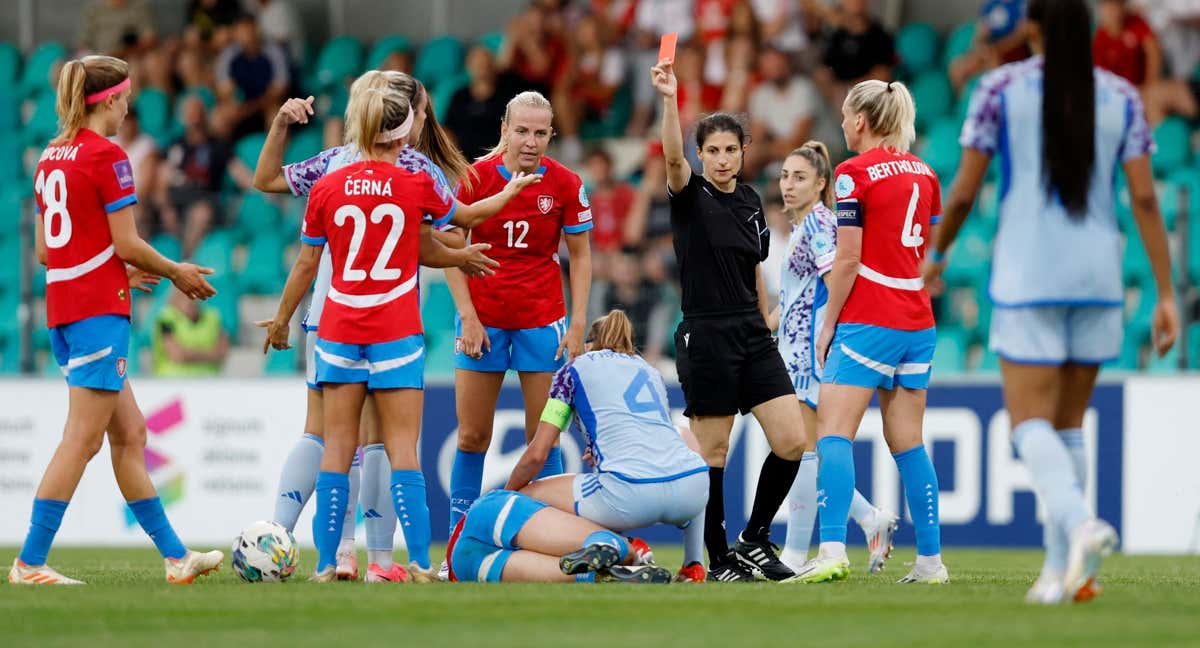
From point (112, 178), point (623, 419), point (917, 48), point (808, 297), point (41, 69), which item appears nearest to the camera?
point (112, 178)

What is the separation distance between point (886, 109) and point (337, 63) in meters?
11.2

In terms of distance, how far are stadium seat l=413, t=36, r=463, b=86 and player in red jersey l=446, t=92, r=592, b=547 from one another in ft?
31.0

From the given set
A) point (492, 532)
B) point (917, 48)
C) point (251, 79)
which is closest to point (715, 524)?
point (492, 532)

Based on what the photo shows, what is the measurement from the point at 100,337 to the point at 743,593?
9.62 ft

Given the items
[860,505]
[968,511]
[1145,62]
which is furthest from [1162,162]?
[860,505]

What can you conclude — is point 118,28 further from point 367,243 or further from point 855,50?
point 367,243

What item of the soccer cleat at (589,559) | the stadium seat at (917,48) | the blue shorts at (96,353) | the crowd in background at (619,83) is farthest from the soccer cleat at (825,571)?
the stadium seat at (917,48)

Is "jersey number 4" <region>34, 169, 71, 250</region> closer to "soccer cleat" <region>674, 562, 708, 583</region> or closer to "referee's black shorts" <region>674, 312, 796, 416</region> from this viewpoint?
"referee's black shorts" <region>674, 312, 796, 416</region>

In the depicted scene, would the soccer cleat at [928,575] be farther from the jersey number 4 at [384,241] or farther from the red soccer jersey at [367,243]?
the jersey number 4 at [384,241]

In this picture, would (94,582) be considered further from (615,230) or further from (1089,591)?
(615,230)

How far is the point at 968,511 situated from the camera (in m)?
12.3

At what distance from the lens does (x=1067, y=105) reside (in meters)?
5.93

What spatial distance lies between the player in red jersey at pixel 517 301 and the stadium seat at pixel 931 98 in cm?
815

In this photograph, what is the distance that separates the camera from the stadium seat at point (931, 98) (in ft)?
52.7
